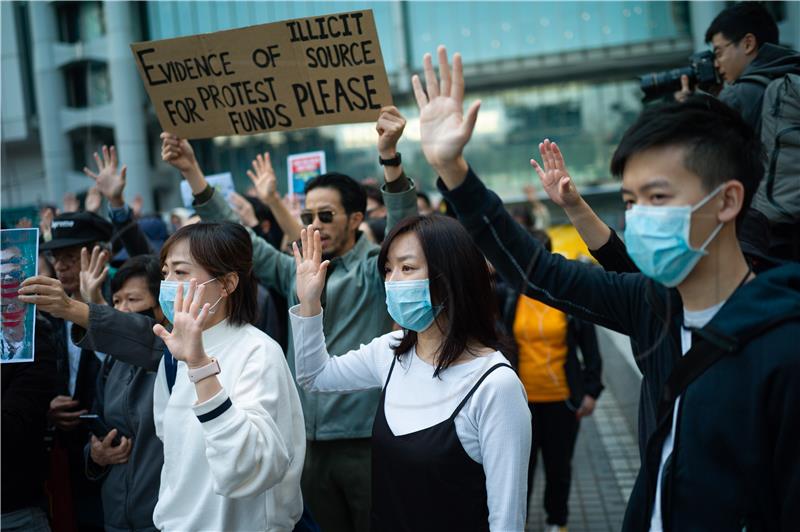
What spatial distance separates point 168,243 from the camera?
2.59 m

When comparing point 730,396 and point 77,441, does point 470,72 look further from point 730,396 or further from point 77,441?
point 730,396

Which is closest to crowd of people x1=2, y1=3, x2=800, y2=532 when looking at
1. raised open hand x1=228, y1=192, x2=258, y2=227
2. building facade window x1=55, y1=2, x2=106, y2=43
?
raised open hand x1=228, y1=192, x2=258, y2=227

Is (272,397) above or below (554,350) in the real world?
above

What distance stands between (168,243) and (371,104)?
108 cm

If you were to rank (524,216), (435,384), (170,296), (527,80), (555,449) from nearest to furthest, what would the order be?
(435,384), (170,296), (555,449), (524,216), (527,80)

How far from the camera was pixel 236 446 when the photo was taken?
2.00 metres

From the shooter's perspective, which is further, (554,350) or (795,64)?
(554,350)

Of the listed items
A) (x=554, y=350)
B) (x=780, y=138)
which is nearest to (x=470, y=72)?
(x=554, y=350)

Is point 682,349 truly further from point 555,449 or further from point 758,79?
point 555,449

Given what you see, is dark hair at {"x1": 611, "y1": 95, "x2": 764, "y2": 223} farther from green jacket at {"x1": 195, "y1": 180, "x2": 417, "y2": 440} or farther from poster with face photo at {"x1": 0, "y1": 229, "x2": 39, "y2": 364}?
poster with face photo at {"x1": 0, "y1": 229, "x2": 39, "y2": 364}

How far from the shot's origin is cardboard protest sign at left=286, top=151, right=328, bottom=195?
5.55 metres

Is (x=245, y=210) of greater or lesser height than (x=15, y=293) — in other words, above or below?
above

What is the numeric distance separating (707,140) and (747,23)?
7.73ft

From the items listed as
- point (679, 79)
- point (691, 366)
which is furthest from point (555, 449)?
point (691, 366)
